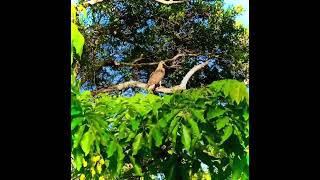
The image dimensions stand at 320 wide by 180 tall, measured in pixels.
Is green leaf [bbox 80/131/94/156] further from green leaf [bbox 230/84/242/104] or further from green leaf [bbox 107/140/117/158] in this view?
green leaf [bbox 230/84/242/104]

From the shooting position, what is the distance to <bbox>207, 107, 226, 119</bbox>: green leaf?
4.94ft

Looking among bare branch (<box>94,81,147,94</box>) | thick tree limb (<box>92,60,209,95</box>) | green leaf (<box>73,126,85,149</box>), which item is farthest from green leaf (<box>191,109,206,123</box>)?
bare branch (<box>94,81,147,94</box>)

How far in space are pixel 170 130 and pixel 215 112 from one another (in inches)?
5.2

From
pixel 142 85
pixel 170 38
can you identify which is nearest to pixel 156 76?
pixel 142 85

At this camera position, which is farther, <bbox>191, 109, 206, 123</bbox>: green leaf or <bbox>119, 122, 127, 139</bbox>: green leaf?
<bbox>119, 122, 127, 139</bbox>: green leaf

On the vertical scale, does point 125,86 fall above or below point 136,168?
above

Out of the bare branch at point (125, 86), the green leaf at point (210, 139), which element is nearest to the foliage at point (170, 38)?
the bare branch at point (125, 86)

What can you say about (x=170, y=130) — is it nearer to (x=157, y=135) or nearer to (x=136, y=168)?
(x=157, y=135)

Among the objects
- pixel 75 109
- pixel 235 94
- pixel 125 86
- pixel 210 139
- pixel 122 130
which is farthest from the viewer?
pixel 125 86

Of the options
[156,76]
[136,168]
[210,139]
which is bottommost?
[136,168]

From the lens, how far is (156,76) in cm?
603

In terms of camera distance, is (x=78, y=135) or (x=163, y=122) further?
(x=163, y=122)

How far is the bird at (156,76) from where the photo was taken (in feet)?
19.3
